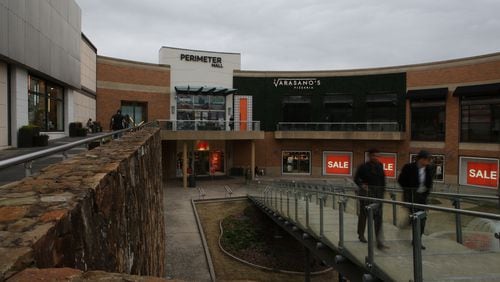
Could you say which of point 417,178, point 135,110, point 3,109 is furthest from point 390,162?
point 3,109

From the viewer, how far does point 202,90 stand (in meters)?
32.2

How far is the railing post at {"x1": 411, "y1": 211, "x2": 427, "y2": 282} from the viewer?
4785mm

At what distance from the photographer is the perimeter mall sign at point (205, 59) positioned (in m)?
32.6

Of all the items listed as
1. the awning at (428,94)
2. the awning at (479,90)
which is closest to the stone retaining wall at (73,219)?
the awning at (479,90)

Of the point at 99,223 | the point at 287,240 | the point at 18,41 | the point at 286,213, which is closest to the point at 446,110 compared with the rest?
the point at 287,240

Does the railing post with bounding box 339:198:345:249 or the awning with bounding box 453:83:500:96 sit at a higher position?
the awning with bounding box 453:83:500:96

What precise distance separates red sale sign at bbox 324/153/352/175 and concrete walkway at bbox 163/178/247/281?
9.32 meters

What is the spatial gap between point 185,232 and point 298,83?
21.5m

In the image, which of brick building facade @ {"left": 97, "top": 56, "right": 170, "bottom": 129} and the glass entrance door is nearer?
brick building facade @ {"left": 97, "top": 56, "right": 170, "bottom": 129}

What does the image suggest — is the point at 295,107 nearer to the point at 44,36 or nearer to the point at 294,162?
the point at 294,162

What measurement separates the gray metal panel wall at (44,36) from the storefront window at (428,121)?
82.8 ft

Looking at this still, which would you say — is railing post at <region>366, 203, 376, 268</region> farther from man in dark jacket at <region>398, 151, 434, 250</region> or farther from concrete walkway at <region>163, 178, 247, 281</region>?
concrete walkway at <region>163, 178, 247, 281</region>

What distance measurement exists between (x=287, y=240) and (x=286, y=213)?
4444 millimetres

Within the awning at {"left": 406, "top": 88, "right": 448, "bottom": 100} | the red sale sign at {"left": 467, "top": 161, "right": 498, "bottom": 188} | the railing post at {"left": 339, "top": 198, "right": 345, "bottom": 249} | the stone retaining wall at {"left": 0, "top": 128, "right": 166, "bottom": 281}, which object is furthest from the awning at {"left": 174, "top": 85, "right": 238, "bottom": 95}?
the stone retaining wall at {"left": 0, "top": 128, "right": 166, "bottom": 281}
